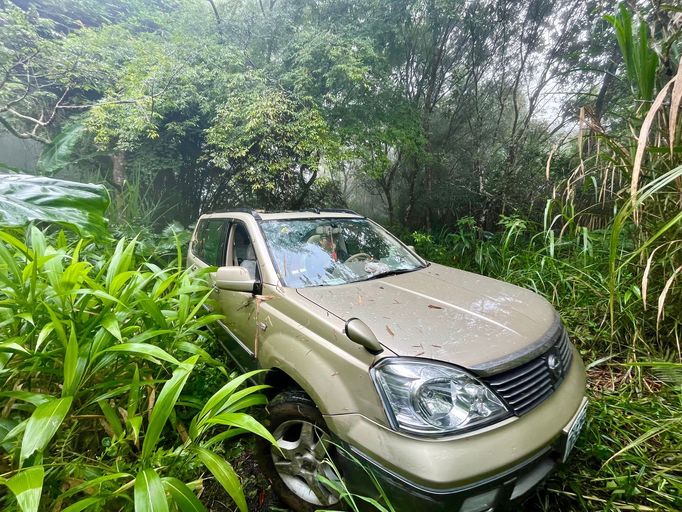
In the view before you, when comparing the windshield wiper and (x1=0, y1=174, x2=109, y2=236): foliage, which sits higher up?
(x1=0, y1=174, x2=109, y2=236): foliage

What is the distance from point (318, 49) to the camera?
5805 millimetres

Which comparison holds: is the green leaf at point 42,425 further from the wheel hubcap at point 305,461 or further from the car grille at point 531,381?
the car grille at point 531,381

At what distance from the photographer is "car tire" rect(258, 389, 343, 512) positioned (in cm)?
150

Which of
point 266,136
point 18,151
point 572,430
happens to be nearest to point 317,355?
point 572,430

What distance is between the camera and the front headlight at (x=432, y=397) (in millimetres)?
1199

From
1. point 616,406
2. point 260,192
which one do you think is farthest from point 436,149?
point 616,406

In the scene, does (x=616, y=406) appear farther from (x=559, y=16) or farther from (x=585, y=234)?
(x=559, y=16)

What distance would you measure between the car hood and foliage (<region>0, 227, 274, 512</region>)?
2.16 feet

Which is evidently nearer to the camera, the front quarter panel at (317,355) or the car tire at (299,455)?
the front quarter panel at (317,355)

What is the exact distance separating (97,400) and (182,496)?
2.41 feet

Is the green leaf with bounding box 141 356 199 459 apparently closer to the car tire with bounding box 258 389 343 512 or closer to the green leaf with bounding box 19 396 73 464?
the green leaf with bounding box 19 396 73 464

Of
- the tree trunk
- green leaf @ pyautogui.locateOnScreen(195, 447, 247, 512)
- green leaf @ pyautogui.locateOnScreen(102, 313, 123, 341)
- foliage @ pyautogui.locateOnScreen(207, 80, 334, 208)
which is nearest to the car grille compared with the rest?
green leaf @ pyautogui.locateOnScreen(195, 447, 247, 512)

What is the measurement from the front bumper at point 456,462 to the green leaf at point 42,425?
3.58 feet

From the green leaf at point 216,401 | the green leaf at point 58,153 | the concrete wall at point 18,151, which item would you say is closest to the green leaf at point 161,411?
the green leaf at point 216,401
